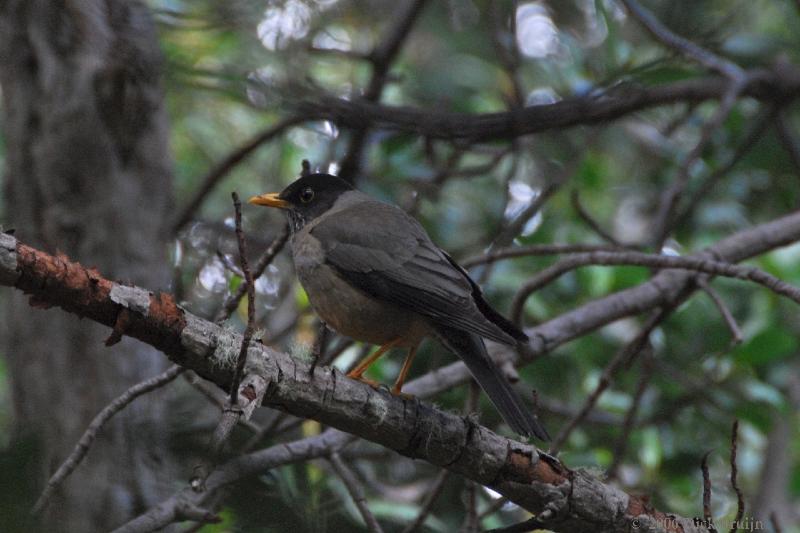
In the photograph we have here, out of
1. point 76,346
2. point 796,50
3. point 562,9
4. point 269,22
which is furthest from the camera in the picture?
point 562,9

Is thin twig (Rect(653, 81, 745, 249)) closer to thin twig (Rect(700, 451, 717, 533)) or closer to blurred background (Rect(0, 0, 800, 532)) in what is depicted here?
blurred background (Rect(0, 0, 800, 532))

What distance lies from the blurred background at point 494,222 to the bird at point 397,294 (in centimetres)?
33

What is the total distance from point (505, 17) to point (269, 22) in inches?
143

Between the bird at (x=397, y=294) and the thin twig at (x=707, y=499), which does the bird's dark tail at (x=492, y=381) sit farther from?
the thin twig at (x=707, y=499)

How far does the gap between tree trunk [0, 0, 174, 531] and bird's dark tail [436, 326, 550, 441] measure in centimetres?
205

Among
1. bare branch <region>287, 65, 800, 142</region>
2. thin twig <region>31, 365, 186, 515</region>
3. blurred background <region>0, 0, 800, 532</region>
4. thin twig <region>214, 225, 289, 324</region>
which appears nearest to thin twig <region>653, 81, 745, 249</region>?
blurred background <region>0, 0, 800, 532</region>

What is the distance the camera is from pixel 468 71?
910 cm

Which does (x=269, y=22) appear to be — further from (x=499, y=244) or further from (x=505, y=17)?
(x=505, y=17)

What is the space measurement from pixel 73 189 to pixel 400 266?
219 cm

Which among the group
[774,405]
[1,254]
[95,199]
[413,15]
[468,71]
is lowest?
[1,254]

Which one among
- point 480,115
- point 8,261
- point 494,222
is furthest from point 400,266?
point 494,222

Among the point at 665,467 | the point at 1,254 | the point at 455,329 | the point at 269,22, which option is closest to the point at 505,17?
the point at 269,22

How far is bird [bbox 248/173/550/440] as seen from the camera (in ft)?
13.7

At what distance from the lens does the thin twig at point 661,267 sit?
412 centimetres
